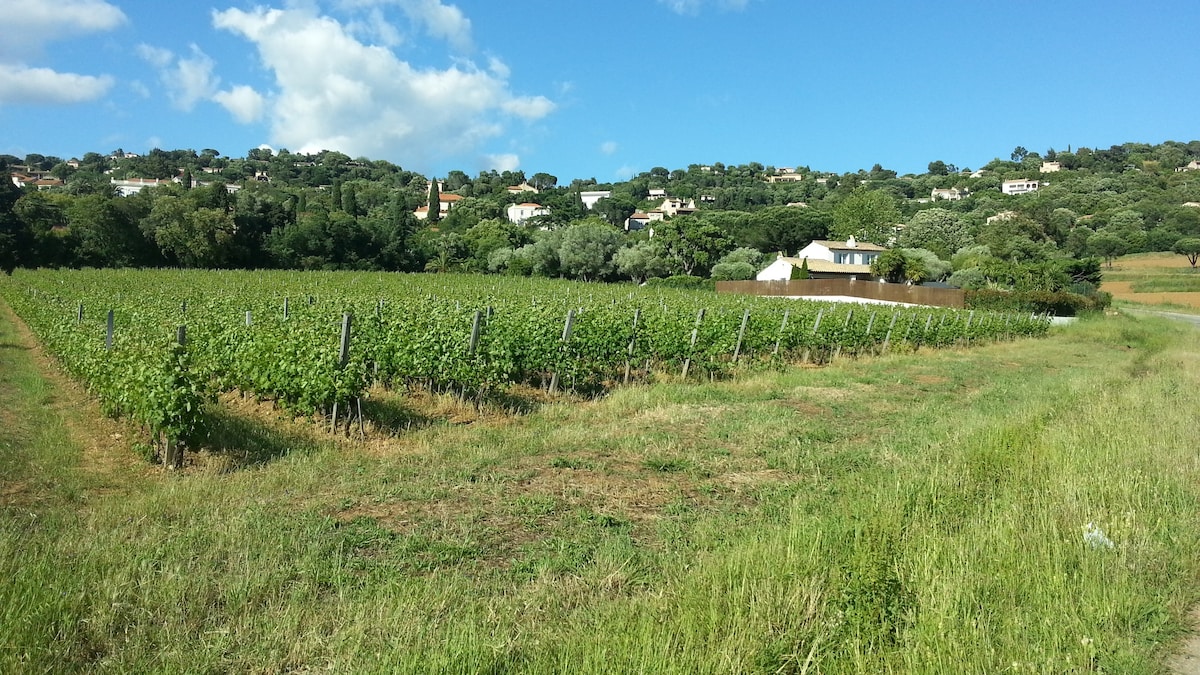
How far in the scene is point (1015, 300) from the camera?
4391 cm

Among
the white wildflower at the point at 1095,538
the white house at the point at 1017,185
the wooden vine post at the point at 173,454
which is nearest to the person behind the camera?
the white wildflower at the point at 1095,538

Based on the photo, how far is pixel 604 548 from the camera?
538 cm

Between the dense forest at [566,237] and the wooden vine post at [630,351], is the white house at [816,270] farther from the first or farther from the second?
the wooden vine post at [630,351]

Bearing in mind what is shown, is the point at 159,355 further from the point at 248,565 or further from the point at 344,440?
the point at 248,565

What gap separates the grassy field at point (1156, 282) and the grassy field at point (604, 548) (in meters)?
64.3

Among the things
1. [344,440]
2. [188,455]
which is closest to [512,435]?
[344,440]

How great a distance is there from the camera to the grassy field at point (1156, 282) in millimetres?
63350

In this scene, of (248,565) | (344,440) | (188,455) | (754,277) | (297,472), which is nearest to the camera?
(248,565)

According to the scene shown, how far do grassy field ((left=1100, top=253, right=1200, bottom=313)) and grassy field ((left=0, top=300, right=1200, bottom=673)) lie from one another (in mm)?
64299

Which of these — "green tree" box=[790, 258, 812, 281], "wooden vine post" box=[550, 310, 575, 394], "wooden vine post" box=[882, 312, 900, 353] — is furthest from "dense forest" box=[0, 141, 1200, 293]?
"wooden vine post" box=[550, 310, 575, 394]

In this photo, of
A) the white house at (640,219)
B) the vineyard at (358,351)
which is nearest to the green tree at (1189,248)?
the vineyard at (358,351)

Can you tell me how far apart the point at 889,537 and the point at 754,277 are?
66.5 meters

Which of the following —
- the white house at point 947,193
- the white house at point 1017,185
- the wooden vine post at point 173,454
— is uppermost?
the white house at point 1017,185

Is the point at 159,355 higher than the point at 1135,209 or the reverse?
the reverse
